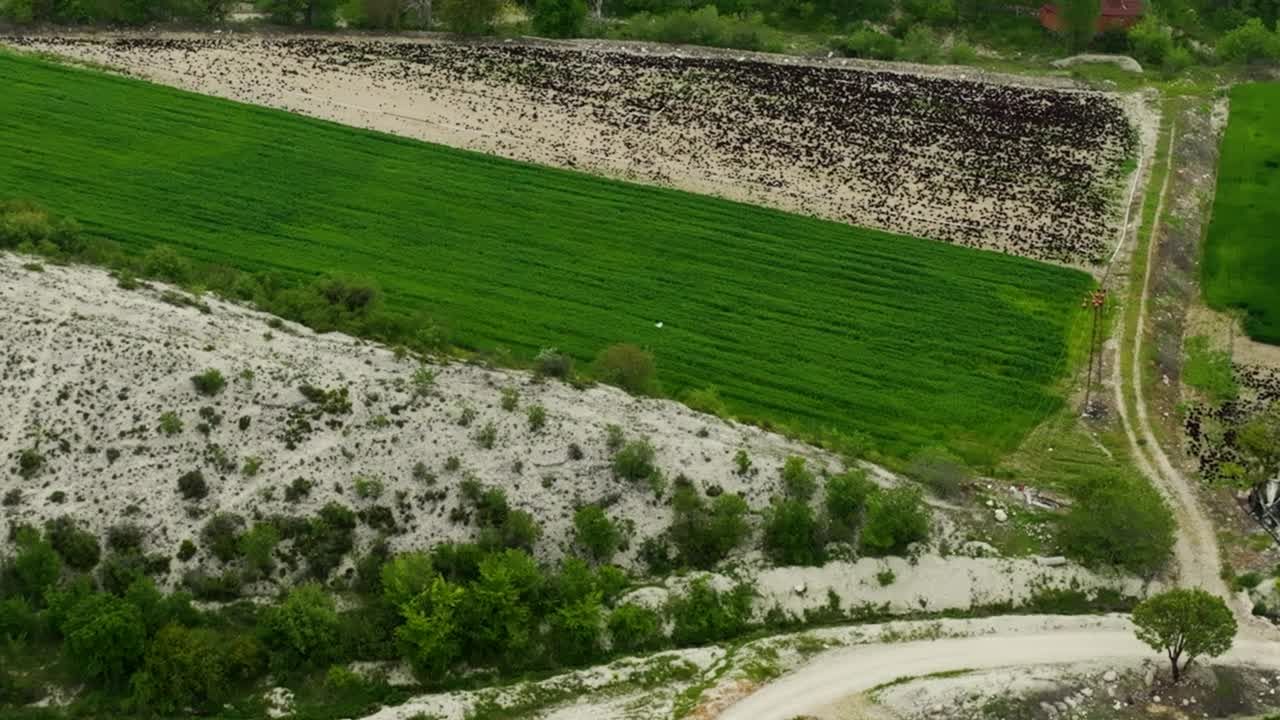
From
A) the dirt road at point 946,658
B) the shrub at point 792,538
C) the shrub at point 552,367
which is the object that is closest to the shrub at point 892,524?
the shrub at point 792,538

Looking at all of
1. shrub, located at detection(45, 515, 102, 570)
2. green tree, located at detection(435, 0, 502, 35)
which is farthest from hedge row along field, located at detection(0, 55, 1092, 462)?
green tree, located at detection(435, 0, 502, 35)

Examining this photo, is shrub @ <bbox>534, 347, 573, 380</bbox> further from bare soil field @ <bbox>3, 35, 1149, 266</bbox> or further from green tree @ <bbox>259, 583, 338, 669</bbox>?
bare soil field @ <bbox>3, 35, 1149, 266</bbox>

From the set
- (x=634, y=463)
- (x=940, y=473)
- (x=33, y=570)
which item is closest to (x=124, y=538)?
(x=33, y=570)

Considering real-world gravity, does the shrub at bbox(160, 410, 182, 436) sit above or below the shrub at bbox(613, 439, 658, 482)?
below

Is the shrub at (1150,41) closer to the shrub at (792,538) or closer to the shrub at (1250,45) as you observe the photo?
the shrub at (1250,45)

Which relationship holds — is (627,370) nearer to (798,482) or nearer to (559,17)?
(798,482)

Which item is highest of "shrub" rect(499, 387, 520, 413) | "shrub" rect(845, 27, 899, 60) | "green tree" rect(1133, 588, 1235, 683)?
"shrub" rect(845, 27, 899, 60)
